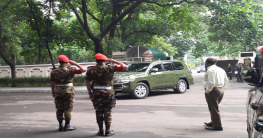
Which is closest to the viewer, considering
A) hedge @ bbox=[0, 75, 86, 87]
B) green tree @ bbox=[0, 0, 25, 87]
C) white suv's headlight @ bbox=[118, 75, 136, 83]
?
white suv's headlight @ bbox=[118, 75, 136, 83]

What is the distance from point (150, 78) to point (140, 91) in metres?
0.82

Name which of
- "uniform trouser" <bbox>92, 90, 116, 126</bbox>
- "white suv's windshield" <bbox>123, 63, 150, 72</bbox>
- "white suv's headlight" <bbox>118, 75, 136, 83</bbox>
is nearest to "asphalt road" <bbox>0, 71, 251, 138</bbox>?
"uniform trouser" <bbox>92, 90, 116, 126</bbox>

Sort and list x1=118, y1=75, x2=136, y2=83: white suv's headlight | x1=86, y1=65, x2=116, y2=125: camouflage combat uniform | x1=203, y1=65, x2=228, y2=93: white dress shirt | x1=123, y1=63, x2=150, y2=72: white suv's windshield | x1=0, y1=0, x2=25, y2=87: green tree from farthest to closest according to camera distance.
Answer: x1=0, y1=0, x2=25, y2=87: green tree
x1=123, y1=63, x2=150, y2=72: white suv's windshield
x1=118, y1=75, x2=136, y2=83: white suv's headlight
x1=203, y1=65, x2=228, y2=93: white dress shirt
x1=86, y1=65, x2=116, y2=125: camouflage combat uniform

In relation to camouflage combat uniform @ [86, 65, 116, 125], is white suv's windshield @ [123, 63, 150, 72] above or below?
above

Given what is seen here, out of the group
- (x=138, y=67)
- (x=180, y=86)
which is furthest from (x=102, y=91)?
(x=180, y=86)

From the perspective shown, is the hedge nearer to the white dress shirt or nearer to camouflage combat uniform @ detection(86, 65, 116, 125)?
camouflage combat uniform @ detection(86, 65, 116, 125)

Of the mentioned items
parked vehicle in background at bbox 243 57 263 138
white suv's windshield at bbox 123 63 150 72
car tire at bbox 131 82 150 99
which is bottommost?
car tire at bbox 131 82 150 99

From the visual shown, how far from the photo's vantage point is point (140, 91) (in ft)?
43.4

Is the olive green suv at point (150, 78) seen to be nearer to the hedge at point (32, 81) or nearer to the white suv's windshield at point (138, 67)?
the white suv's windshield at point (138, 67)

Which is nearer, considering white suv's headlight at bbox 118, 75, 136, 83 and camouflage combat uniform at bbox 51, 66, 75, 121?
camouflage combat uniform at bbox 51, 66, 75, 121

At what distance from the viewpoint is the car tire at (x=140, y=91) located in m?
13.0

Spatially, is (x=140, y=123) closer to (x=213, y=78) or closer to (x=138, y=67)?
(x=213, y=78)

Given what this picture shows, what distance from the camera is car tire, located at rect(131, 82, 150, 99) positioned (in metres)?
13.0

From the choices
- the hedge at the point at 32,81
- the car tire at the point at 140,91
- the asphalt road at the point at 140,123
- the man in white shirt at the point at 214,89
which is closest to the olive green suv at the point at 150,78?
the car tire at the point at 140,91
